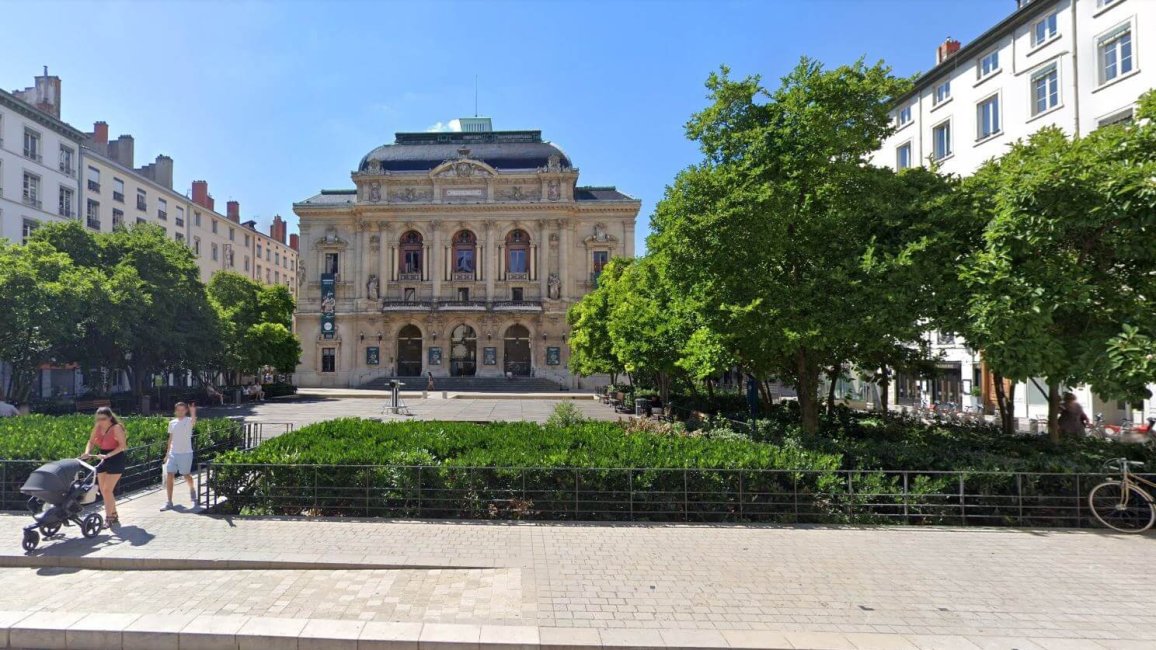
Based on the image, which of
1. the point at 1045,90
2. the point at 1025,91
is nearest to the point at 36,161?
the point at 1025,91

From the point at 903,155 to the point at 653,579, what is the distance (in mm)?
38182

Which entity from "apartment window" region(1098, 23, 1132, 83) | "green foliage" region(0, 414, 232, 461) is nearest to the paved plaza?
"green foliage" region(0, 414, 232, 461)

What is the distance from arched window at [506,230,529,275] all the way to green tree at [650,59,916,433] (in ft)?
149

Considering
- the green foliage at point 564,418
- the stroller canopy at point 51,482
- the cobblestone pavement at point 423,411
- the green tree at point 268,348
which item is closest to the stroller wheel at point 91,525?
the stroller canopy at point 51,482

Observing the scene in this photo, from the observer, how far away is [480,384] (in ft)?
171

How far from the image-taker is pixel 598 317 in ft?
104

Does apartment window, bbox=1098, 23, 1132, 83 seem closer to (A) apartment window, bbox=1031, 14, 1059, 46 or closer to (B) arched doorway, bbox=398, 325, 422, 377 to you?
(A) apartment window, bbox=1031, 14, 1059, 46

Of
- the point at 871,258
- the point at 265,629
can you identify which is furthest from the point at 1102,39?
the point at 265,629

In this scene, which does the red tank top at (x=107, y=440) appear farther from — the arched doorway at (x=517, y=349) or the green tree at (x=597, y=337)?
the arched doorway at (x=517, y=349)

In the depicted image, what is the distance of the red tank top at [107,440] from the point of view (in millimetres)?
8844

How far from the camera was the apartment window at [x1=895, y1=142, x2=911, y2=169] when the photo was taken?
36.0 metres

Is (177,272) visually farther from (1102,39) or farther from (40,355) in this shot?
(1102,39)

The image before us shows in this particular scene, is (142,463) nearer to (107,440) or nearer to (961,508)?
(107,440)

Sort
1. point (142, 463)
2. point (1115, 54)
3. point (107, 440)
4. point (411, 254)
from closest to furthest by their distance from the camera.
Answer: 1. point (107, 440)
2. point (142, 463)
3. point (1115, 54)
4. point (411, 254)
